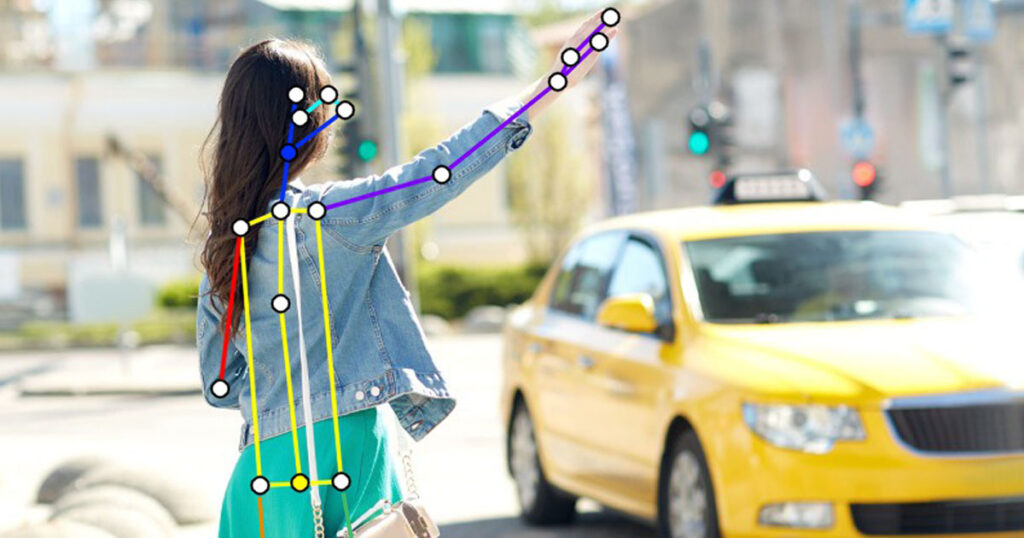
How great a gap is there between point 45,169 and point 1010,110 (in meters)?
26.9

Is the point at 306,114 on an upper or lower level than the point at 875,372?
upper

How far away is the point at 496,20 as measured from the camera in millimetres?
54094

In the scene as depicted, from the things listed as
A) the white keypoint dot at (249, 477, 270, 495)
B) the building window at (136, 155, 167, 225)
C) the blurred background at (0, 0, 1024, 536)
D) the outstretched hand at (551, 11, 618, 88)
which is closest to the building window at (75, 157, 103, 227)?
the blurred background at (0, 0, 1024, 536)

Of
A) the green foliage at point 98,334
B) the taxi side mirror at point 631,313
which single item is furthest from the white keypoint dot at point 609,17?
the green foliage at point 98,334

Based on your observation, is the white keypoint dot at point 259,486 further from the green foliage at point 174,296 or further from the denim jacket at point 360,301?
the green foliage at point 174,296

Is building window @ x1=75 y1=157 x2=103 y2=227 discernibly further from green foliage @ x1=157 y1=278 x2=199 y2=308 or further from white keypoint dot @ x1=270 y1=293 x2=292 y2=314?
white keypoint dot @ x1=270 y1=293 x2=292 y2=314

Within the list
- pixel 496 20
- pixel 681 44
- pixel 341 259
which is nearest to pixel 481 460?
pixel 341 259

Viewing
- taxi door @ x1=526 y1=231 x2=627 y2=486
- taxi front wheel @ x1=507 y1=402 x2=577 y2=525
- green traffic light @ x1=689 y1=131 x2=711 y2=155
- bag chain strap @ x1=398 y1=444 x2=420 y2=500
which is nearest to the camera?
bag chain strap @ x1=398 y1=444 x2=420 y2=500

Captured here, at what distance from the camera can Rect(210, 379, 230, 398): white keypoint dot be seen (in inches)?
142

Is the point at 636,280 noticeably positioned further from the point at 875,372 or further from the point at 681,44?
the point at 681,44

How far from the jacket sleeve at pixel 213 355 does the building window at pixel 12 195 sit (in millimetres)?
45156

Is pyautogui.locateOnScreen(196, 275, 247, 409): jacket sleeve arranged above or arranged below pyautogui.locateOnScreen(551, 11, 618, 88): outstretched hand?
below

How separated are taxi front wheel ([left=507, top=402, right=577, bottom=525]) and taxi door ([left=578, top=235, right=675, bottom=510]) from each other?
0.85 m

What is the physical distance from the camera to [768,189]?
9.29 meters
